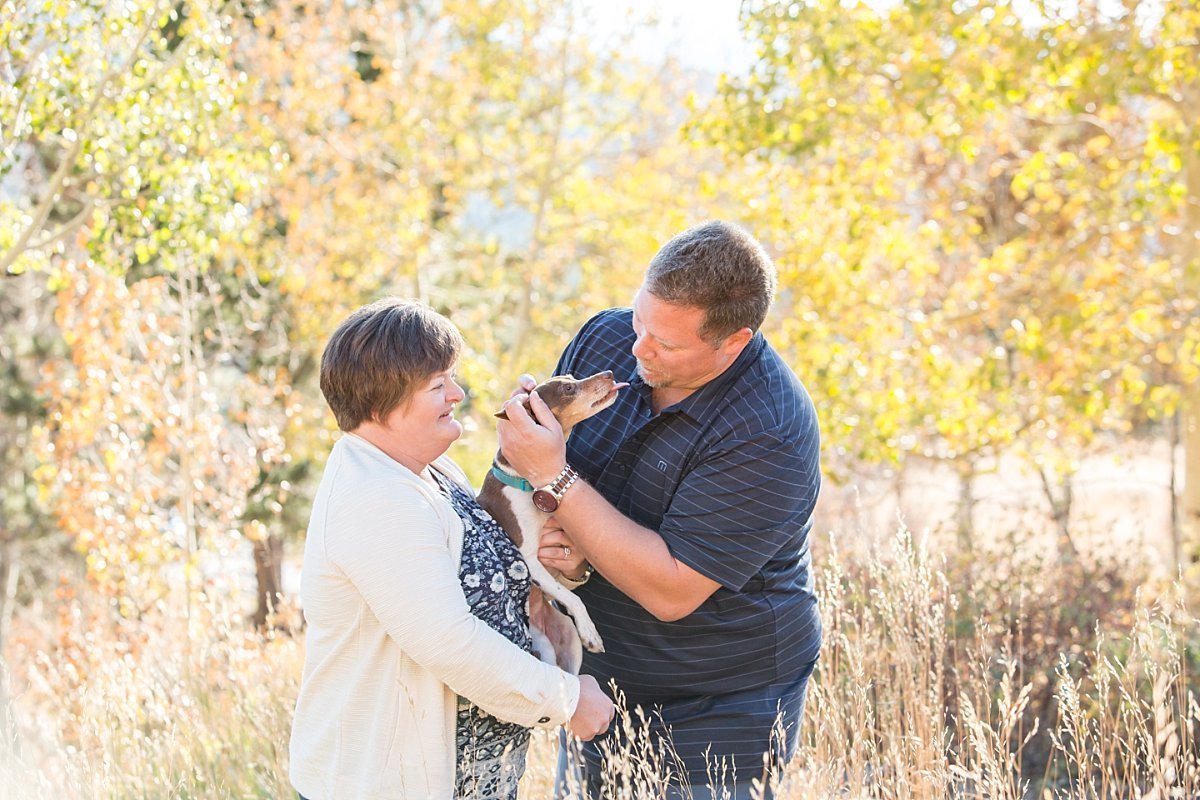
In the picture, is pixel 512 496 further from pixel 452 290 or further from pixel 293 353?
pixel 452 290

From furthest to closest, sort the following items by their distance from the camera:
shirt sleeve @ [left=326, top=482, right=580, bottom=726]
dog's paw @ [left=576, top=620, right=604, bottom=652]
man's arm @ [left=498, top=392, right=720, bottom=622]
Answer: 1. dog's paw @ [left=576, top=620, right=604, bottom=652]
2. man's arm @ [left=498, top=392, right=720, bottom=622]
3. shirt sleeve @ [left=326, top=482, right=580, bottom=726]

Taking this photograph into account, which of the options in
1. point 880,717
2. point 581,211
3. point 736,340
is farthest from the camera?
point 581,211

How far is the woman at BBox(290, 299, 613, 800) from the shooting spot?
2254 mm

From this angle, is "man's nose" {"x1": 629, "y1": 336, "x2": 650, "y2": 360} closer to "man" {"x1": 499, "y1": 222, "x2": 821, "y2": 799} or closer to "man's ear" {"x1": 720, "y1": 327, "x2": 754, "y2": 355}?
"man" {"x1": 499, "y1": 222, "x2": 821, "y2": 799}

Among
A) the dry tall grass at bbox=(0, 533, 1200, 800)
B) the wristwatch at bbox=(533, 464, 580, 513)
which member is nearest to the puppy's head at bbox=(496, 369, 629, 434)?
the wristwatch at bbox=(533, 464, 580, 513)

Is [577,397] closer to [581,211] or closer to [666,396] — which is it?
[666,396]

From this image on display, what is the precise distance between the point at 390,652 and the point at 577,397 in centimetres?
85

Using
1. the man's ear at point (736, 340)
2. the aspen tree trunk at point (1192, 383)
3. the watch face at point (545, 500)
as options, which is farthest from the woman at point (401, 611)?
the aspen tree trunk at point (1192, 383)

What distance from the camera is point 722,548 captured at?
268 centimetres

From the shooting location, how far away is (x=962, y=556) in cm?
633

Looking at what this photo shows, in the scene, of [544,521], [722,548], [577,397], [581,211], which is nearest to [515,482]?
[544,521]

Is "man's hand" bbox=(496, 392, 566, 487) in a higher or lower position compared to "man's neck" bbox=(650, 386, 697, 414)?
lower

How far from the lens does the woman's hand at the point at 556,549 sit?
287 cm

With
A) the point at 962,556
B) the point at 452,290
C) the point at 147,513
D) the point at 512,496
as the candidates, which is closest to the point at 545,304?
the point at 452,290
